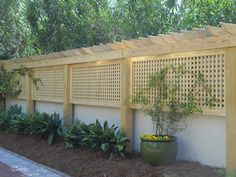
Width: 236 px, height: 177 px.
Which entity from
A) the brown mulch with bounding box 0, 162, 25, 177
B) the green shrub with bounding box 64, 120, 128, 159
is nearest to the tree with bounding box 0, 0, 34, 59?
the green shrub with bounding box 64, 120, 128, 159

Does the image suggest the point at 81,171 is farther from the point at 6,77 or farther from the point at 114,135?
the point at 6,77

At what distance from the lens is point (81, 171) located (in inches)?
284

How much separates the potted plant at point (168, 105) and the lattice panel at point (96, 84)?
1301 mm

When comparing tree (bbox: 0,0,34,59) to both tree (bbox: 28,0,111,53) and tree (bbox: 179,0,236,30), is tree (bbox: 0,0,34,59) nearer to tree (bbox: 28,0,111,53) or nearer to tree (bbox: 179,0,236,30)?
tree (bbox: 28,0,111,53)

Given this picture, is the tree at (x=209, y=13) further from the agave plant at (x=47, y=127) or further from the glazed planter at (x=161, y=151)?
the agave plant at (x=47, y=127)

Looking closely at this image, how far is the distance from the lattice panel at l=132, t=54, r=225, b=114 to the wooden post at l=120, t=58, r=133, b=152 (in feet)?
1.10

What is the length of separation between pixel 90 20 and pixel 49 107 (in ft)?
10.4

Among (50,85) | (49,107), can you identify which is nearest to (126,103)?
(50,85)

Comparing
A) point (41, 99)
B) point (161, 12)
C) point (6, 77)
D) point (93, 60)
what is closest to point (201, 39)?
point (93, 60)

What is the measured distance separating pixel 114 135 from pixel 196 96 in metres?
2.06

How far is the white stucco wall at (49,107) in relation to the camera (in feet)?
38.3

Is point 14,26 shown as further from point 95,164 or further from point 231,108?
point 231,108

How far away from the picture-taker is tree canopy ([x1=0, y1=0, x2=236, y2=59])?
32.3 ft

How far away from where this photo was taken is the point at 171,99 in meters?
7.17
